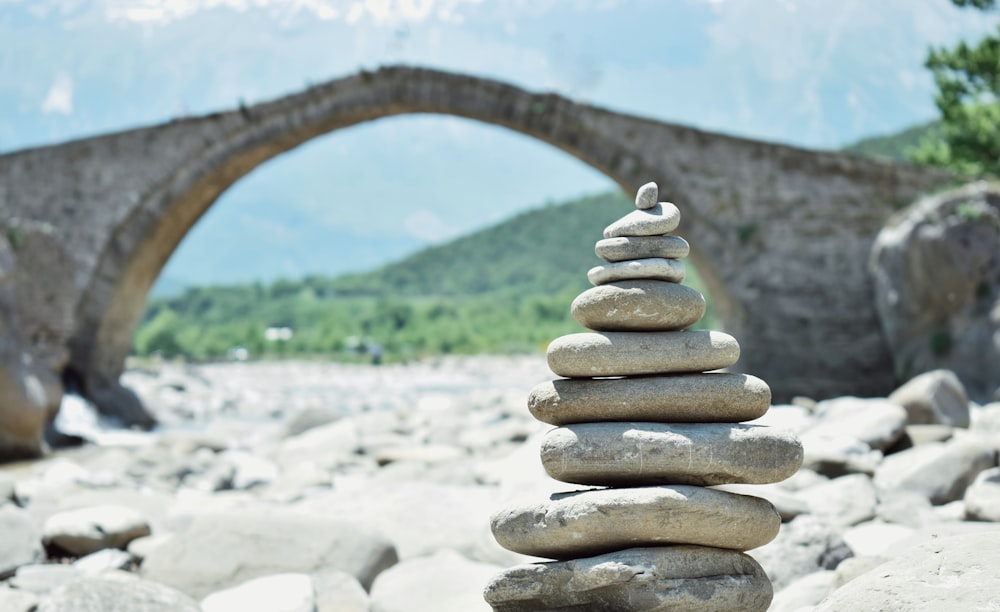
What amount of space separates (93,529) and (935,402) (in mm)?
5249

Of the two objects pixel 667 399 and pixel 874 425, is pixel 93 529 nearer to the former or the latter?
pixel 667 399

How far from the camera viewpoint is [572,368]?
2.82 m

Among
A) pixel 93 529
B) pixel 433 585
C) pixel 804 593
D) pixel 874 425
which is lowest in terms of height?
pixel 93 529

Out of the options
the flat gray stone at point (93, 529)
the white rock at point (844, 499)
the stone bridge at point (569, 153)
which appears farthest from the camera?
the stone bridge at point (569, 153)

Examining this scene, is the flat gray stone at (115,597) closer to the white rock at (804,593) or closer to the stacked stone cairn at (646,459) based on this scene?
the stacked stone cairn at (646,459)

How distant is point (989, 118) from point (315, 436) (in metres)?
9.64

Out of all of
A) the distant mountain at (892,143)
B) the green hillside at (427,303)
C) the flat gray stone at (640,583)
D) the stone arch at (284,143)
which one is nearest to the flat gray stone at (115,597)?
the flat gray stone at (640,583)

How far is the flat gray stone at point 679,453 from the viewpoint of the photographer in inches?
104

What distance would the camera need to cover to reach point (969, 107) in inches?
493

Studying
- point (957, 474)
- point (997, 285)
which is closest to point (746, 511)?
point (957, 474)

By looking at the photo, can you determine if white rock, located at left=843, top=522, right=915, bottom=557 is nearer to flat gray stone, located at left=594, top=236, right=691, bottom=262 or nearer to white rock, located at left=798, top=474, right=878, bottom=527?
white rock, located at left=798, top=474, right=878, bottom=527

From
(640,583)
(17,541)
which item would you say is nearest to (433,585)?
(640,583)

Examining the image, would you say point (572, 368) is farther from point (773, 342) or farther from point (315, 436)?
point (773, 342)

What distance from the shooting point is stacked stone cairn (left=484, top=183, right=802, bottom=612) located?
2576 millimetres
